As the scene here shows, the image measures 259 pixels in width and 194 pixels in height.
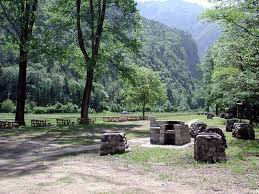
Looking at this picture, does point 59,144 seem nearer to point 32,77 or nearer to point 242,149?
point 242,149

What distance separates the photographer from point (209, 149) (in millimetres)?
15055

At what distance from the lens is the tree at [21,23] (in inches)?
1329

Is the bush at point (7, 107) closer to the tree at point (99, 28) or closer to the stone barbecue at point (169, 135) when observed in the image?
the tree at point (99, 28)

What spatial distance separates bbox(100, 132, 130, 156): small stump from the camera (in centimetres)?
1720

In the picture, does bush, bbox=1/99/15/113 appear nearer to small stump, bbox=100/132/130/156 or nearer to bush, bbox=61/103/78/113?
bush, bbox=61/103/78/113

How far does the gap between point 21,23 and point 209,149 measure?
2395 cm

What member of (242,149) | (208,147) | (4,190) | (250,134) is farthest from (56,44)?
(4,190)

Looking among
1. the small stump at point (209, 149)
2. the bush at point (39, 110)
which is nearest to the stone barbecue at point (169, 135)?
the small stump at point (209, 149)

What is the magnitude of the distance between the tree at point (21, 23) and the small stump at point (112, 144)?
18704 millimetres

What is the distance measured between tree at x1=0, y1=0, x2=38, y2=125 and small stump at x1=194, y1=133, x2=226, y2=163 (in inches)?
871

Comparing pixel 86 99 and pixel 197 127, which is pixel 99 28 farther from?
pixel 197 127

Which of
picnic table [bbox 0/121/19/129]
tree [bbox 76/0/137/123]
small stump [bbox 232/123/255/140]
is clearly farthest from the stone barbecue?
picnic table [bbox 0/121/19/129]

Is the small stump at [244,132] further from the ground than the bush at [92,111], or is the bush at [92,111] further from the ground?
the bush at [92,111]

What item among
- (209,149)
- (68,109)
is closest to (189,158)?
(209,149)
